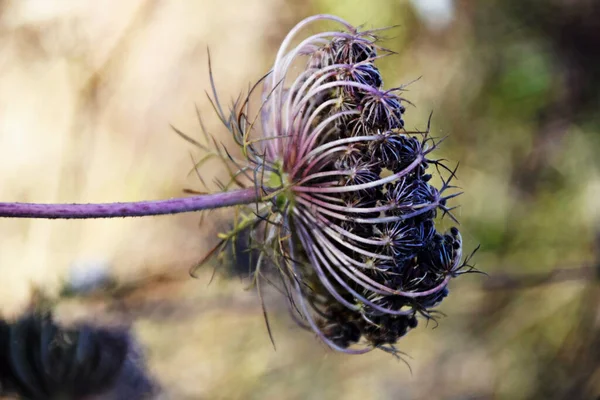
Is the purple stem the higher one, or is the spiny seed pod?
the purple stem

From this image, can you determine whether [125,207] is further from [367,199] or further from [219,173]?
[219,173]

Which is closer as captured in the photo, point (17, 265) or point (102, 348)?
point (102, 348)

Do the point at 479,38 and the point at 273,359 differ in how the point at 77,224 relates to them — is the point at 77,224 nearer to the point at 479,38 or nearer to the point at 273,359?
the point at 273,359

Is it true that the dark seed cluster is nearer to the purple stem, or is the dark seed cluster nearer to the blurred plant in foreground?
the blurred plant in foreground

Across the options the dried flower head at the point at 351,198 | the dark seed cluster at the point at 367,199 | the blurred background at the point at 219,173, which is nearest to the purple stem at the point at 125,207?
the dried flower head at the point at 351,198

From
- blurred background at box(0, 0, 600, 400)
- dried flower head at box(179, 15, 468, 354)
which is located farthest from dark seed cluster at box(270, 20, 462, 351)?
blurred background at box(0, 0, 600, 400)

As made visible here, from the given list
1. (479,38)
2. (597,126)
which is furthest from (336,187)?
(597,126)
